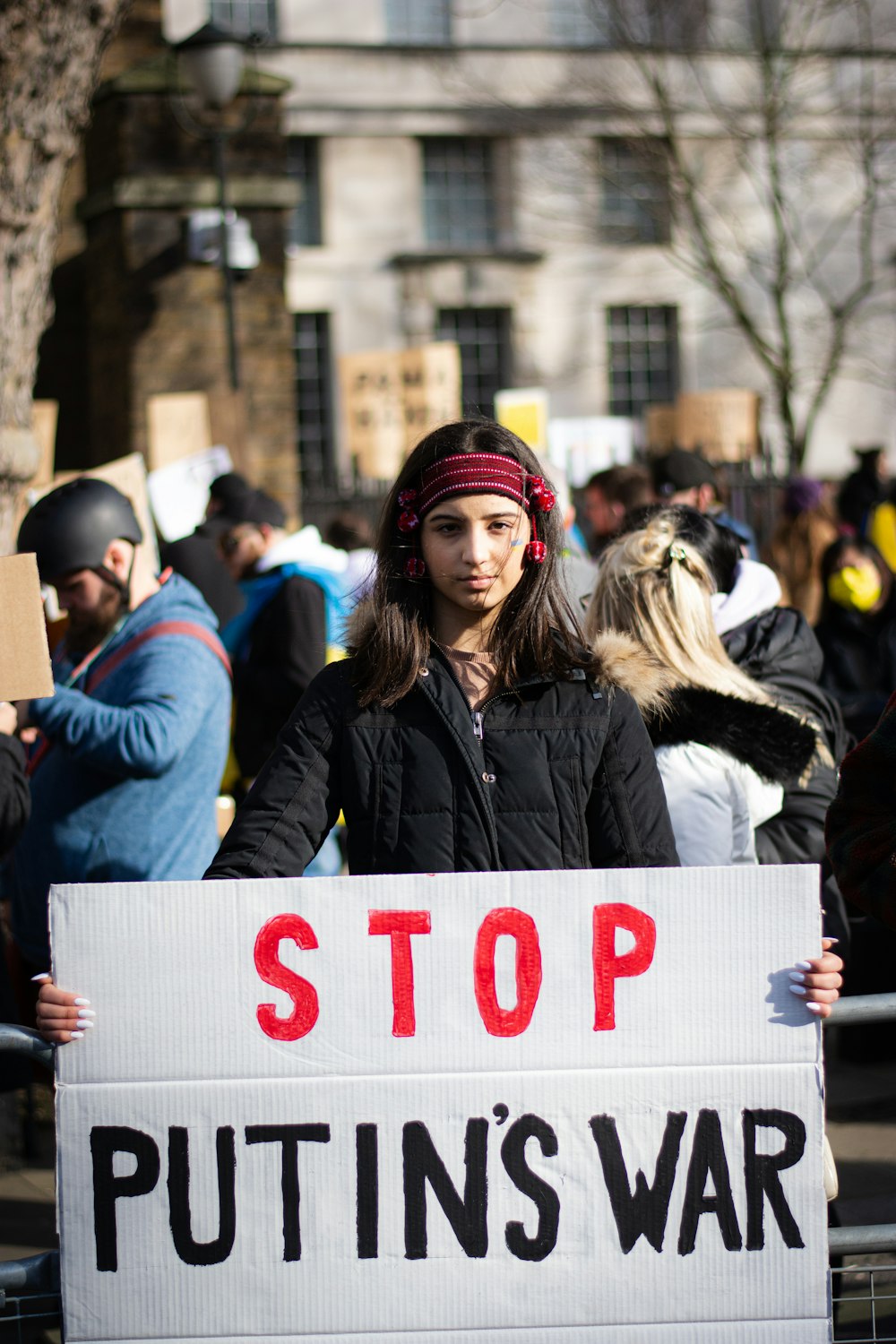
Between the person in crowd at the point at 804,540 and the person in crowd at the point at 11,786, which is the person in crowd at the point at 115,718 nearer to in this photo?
the person in crowd at the point at 11,786

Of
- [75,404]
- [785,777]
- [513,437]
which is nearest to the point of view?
[513,437]

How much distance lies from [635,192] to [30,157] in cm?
2416

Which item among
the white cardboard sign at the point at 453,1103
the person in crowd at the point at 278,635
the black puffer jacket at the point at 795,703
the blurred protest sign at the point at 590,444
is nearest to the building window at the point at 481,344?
the blurred protest sign at the point at 590,444

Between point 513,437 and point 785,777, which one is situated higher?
point 513,437

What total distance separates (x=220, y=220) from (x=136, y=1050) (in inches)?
355

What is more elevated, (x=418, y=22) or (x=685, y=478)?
(x=418, y=22)

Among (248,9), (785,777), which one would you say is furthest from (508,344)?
Answer: (785,777)

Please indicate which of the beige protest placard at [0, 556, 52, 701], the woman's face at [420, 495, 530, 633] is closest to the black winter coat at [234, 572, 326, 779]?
the beige protest placard at [0, 556, 52, 701]

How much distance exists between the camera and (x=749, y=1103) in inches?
99.6

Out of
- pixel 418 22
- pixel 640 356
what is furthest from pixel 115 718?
pixel 418 22

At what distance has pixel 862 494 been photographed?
12352 mm

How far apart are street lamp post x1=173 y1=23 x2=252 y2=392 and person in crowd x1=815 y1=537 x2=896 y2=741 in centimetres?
435

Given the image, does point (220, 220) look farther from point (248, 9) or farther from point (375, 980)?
point (248, 9)

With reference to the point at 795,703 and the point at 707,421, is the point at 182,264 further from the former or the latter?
the point at 795,703
